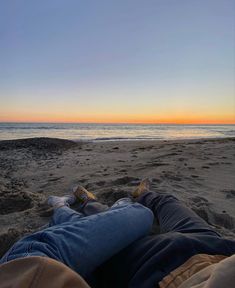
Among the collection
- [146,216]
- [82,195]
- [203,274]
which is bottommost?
[82,195]

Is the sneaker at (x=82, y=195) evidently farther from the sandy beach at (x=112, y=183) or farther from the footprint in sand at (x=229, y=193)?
the footprint in sand at (x=229, y=193)

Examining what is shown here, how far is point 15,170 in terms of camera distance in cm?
588

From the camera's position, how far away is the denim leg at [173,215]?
1890 millimetres

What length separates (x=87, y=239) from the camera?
65.6 inches

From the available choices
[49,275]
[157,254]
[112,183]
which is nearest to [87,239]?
[157,254]

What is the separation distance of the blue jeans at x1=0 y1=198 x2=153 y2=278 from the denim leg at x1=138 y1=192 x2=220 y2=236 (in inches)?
7.8

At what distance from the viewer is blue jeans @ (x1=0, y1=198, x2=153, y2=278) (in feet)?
4.72

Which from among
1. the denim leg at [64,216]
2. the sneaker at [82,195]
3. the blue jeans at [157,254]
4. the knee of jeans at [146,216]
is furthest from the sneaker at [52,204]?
the blue jeans at [157,254]

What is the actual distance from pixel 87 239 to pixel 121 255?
0.71 feet

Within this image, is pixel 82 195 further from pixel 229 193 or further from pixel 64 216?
pixel 229 193

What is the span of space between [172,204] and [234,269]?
1619 mm

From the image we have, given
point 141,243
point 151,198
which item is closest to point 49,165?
point 151,198

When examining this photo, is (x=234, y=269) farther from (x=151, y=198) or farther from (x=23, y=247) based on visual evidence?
(x=151, y=198)

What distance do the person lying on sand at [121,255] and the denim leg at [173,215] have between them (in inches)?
0.4
